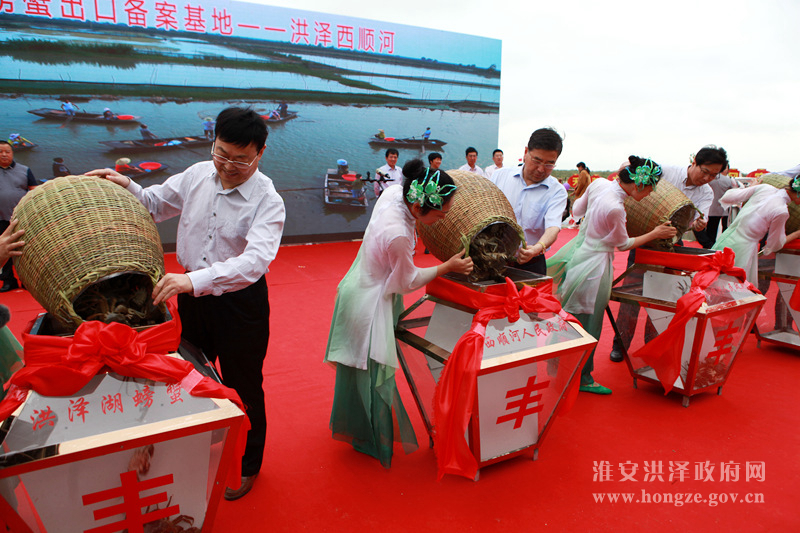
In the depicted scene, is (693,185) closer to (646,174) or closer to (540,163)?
(646,174)

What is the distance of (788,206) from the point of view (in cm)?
375

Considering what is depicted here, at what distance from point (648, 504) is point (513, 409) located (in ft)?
2.14

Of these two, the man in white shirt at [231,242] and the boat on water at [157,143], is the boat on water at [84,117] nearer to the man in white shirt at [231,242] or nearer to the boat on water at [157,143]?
the boat on water at [157,143]

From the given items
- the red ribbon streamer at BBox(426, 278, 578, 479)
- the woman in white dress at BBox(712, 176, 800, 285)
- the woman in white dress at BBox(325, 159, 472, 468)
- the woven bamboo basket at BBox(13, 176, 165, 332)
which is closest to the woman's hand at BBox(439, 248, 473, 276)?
the woman in white dress at BBox(325, 159, 472, 468)

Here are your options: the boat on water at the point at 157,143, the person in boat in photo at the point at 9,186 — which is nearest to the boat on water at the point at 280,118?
the boat on water at the point at 157,143

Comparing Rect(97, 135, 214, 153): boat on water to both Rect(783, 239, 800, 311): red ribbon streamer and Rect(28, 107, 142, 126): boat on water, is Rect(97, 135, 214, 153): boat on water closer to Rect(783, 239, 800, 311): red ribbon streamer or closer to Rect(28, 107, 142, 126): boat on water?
Rect(28, 107, 142, 126): boat on water

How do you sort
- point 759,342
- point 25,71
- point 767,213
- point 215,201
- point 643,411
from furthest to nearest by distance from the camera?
point 25,71 → point 759,342 → point 767,213 → point 643,411 → point 215,201

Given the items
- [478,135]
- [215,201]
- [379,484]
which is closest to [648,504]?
[379,484]

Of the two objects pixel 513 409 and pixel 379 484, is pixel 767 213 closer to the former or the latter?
pixel 513 409

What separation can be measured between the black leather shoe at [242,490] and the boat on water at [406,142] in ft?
23.8

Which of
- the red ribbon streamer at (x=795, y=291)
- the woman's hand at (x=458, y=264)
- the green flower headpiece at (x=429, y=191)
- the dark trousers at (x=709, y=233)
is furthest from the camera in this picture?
the dark trousers at (x=709, y=233)

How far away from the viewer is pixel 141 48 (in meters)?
6.88

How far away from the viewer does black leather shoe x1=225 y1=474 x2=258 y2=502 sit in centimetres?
203

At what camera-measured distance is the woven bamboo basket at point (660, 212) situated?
2.92 metres
